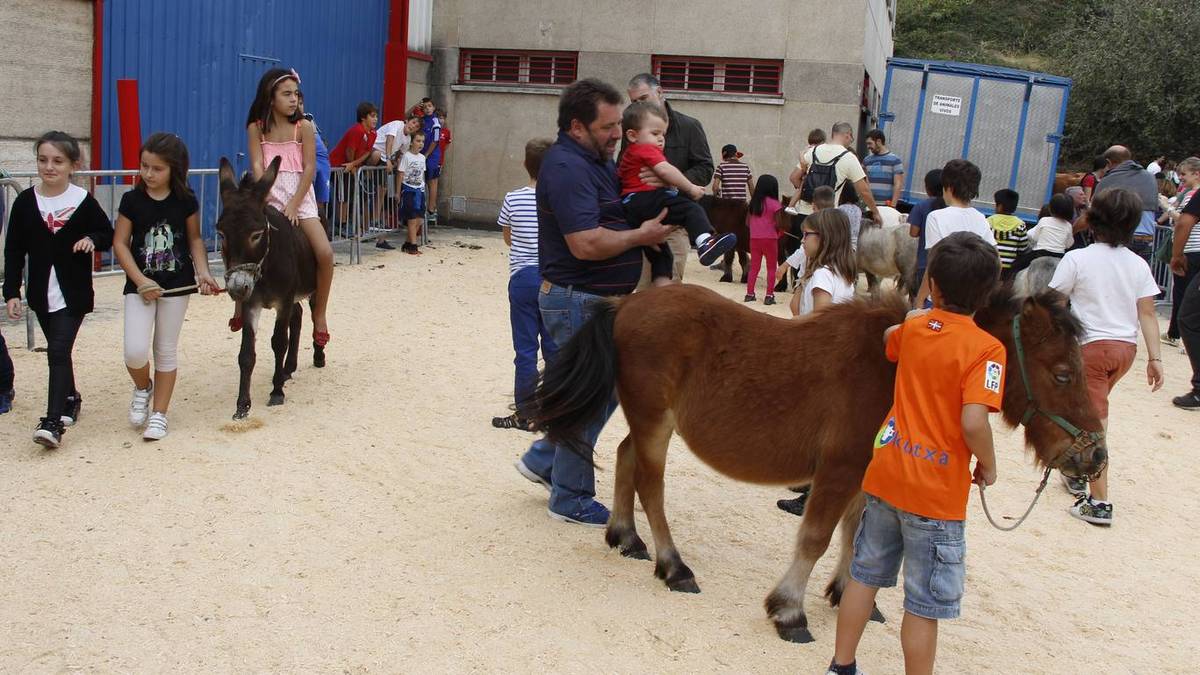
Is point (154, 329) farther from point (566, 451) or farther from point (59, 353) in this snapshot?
point (566, 451)

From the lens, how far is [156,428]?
6164 millimetres

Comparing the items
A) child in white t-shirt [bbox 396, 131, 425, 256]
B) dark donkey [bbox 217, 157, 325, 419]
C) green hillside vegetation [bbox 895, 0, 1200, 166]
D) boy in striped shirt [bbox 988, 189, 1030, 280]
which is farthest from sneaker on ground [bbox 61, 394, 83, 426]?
green hillside vegetation [bbox 895, 0, 1200, 166]

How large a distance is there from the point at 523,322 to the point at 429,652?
2893mm

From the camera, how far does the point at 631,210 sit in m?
4.83

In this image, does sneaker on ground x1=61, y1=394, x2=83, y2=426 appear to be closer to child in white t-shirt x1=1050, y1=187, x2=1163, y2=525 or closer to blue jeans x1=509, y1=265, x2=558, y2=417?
blue jeans x1=509, y1=265, x2=558, y2=417

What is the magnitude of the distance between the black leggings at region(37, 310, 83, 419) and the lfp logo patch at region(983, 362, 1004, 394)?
5058 mm

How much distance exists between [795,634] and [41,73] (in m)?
9.73

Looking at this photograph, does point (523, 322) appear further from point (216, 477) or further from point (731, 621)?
point (731, 621)

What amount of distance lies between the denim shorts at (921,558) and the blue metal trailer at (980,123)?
14.6 m

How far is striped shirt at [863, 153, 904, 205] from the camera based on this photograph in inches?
563

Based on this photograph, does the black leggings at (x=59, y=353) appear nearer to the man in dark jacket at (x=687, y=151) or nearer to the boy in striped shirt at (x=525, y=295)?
the boy in striped shirt at (x=525, y=295)

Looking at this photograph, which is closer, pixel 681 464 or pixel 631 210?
pixel 631 210

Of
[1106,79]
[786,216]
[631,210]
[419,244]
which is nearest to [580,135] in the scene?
[631,210]

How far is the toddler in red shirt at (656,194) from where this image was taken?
15.1ft
